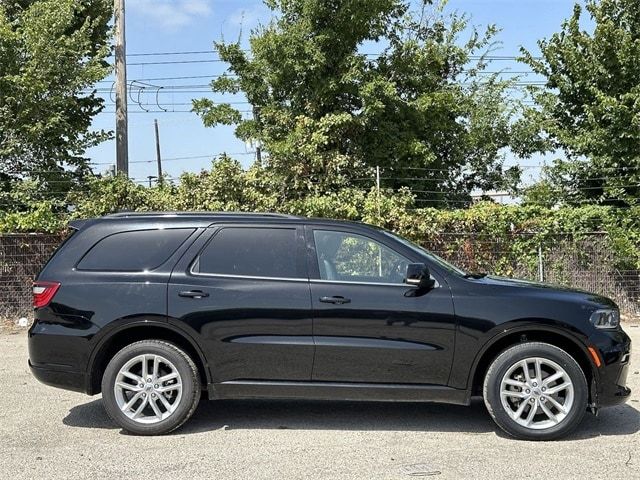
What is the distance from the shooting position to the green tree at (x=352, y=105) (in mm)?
13719

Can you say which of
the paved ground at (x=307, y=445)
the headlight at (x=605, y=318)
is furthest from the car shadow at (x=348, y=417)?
the headlight at (x=605, y=318)

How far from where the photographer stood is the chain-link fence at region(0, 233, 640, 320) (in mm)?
11234

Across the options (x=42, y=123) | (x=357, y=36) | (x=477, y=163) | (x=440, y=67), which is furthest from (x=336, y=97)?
(x=42, y=123)

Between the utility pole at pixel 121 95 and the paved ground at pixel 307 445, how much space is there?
9087 millimetres

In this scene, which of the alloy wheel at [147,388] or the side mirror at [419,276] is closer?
the side mirror at [419,276]

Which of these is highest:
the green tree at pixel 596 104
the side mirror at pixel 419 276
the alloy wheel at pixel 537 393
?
the green tree at pixel 596 104

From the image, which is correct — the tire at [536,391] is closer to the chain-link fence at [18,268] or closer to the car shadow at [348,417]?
the car shadow at [348,417]

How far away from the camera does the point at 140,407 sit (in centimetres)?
537

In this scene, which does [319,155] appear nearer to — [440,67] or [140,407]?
[440,67]

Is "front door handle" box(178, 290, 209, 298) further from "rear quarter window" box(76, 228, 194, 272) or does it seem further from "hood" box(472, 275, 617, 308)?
"hood" box(472, 275, 617, 308)

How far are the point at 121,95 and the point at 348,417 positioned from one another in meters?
11.3

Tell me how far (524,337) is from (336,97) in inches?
397

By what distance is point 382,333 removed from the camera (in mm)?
5254

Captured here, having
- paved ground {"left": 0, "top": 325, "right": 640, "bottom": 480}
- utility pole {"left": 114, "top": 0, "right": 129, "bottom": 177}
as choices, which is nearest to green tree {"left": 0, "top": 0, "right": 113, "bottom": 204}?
utility pole {"left": 114, "top": 0, "right": 129, "bottom": 177}
